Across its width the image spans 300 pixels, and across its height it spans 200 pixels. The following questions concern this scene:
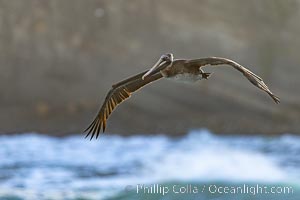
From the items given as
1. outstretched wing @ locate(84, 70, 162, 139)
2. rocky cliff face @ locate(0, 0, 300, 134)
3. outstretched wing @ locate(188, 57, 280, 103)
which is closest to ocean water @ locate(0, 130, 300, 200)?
rocky cliff face @ locate(0, 0, 300, 134)

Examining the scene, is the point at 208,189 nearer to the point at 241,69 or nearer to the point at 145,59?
the point at 241,69

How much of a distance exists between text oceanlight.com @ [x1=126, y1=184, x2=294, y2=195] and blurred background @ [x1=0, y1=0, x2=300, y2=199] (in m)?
2.84

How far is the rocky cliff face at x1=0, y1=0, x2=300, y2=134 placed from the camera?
12219 millimetres

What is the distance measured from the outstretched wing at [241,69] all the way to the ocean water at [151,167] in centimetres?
280

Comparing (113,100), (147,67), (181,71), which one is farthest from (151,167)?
(181,71)

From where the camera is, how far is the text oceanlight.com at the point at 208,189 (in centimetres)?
776

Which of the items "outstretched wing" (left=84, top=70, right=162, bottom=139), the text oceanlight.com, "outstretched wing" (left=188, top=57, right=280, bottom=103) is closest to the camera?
"outstretched wing" (left=188, top=57, right=280, bottom=103)

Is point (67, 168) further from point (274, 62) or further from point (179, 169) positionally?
point (274, 62)

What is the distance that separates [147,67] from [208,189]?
4.49m

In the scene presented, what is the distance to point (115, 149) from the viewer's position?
439 inches

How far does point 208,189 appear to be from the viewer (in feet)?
26.4

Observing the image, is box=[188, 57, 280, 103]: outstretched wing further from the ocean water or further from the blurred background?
the blurred background

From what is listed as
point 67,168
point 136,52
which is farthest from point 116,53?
point 67,168

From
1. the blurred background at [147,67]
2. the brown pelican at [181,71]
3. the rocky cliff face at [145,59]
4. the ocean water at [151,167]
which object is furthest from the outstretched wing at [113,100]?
the rocky cliff face at [145,59]
